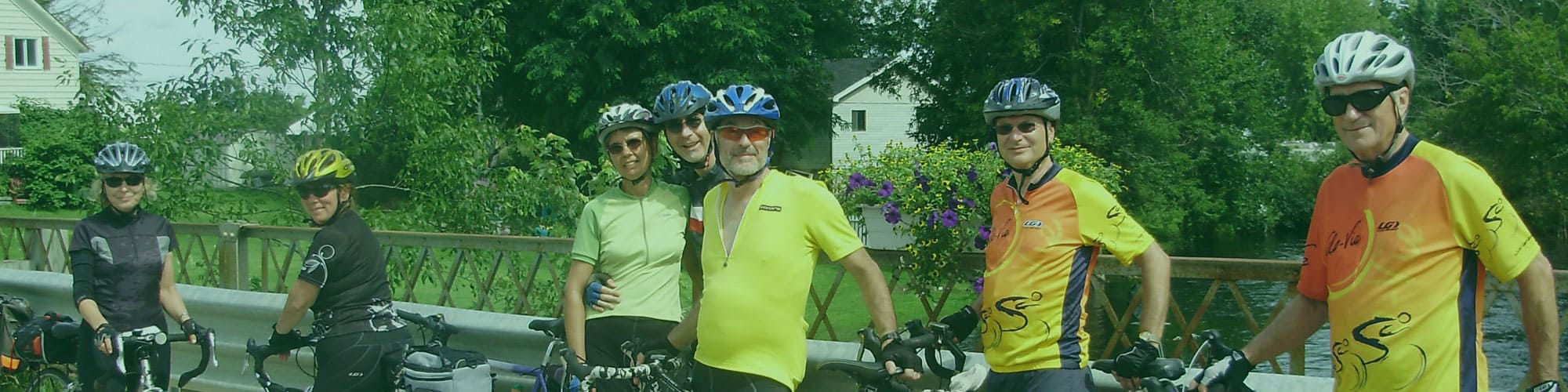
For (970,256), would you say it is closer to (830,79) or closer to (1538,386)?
(1538,386)

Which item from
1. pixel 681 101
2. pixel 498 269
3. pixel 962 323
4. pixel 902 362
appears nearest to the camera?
pixel 902 362

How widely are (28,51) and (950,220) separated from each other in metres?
50.4

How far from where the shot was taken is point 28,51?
4925 cm

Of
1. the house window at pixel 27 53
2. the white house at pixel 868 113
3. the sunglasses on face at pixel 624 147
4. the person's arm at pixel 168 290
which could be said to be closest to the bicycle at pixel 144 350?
the person's arm at pixel 168 290

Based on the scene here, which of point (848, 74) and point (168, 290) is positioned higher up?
point (848, 74)

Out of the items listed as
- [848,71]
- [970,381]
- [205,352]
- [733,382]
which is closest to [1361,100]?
[970,381]

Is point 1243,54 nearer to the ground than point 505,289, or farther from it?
farther from it

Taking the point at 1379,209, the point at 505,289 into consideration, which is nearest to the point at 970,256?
the point at 1379,209

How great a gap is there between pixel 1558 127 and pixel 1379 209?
134 feet

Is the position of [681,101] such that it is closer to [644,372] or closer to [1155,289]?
[644,372]

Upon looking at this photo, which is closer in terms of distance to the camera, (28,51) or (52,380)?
(52,380)

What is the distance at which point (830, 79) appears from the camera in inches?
1676

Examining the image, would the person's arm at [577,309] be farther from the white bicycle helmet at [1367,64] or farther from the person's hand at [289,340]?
the white bicycle helmet at [1367,64]

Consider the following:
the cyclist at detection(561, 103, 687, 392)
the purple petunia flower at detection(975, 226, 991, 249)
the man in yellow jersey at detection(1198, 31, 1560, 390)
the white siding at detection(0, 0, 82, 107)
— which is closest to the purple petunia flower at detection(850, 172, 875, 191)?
the purple petunia flower at detection(975, 226, 991, 249)
